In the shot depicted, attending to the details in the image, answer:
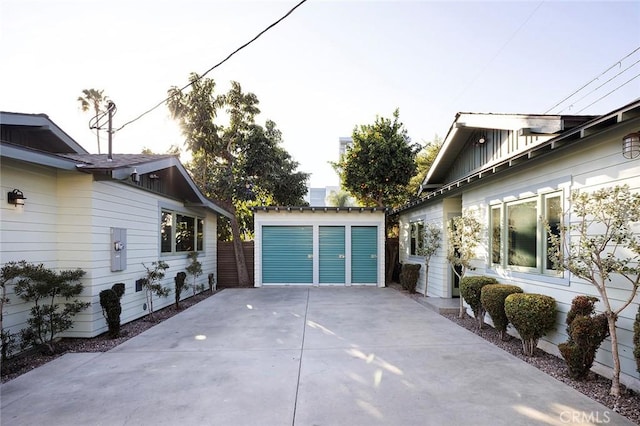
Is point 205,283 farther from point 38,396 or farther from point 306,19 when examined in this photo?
point 306,19

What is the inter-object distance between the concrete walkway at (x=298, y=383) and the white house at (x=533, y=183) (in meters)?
1.14

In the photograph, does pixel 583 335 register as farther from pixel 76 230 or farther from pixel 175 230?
pixel 175 230

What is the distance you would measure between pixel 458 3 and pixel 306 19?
350 cm

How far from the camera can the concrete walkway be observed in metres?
2.92

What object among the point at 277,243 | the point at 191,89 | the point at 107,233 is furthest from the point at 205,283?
the point at 191,89

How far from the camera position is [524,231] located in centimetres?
545

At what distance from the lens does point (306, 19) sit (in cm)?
526

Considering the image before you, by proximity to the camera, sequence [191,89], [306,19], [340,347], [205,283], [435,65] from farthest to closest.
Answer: [191,89] → [205,283] → [435,65] → [306,19] → [340,347]

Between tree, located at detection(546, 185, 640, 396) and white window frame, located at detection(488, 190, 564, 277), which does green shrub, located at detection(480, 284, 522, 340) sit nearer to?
white window frame, located at detection(488, 190, 564, 277)

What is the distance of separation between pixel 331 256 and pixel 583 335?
8432 mm

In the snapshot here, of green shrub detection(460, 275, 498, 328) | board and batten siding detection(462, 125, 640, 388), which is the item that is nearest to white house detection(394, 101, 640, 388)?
board and batten siding detection(462, 125, 640, 388)

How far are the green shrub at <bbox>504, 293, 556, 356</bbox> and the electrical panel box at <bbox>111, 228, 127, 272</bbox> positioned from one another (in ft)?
20.8

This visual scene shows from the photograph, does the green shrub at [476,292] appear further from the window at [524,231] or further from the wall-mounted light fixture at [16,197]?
the wall-mounted light fixture at [16,197]

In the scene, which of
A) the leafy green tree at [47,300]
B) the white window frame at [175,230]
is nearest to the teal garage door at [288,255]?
the white window frame at [175,230]
